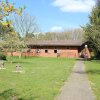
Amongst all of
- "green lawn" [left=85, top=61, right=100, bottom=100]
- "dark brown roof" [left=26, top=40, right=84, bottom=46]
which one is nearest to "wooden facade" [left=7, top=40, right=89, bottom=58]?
"dark brown roof" [left=26, top=40, right=84, bottom=46]

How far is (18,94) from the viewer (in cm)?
1277

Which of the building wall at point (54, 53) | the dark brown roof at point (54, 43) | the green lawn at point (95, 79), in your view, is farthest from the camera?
the dark brown roof at point (54, 43)

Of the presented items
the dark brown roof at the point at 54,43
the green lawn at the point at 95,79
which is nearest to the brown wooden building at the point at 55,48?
the dark brown roof at the point at 54,43

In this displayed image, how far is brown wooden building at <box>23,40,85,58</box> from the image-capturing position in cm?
7112

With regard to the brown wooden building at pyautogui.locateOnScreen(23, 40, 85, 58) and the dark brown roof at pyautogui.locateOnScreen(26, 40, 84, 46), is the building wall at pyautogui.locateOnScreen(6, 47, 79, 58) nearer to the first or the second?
the brown wooden building at pyautogui.locateOnScreen(23, 40, 85, 58)

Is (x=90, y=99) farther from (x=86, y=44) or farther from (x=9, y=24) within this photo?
(x=86, y=44)

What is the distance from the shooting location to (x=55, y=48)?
72688 mm

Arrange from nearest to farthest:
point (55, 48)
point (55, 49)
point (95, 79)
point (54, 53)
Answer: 1. point (95, 79)
2. point (54, 53)
3. point (55, 49)
4. point (55, 48)

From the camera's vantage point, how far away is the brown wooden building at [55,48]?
233 ft

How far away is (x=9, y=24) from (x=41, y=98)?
6.30 meters

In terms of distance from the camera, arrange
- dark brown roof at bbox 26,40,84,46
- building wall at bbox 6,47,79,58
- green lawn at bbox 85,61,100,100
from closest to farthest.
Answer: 1. green lawn at bbox 85,61,100,100
2. building wall at bbox 6,47,79,58
3. dark brown roof at bbox 26,40,84,46

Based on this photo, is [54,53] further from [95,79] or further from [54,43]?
[95,79]

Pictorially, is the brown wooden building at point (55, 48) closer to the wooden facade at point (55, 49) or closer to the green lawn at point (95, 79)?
the wooden facade at point (55, 49)

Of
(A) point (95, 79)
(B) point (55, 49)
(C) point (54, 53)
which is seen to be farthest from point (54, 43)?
(A) point (95, 79)
